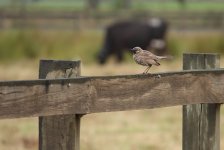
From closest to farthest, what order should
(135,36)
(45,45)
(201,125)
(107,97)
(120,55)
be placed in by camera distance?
(107,97) < (201,125) < (45,45) < (120,55) < (135,36)

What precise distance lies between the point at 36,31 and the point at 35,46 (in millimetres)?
1487

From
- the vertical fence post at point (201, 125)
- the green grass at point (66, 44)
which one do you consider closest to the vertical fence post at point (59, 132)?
the vertical fence post at point (201, 125)

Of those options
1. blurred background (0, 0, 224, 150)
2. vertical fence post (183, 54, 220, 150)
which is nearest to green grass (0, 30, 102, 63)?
blurred background (0, 0, 224, 150)

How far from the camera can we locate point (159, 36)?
26.1 metres

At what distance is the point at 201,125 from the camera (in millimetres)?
4770

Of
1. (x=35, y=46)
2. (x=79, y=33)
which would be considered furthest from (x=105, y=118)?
(x=79, y=33)

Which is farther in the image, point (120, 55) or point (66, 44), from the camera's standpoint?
point (120, 55)

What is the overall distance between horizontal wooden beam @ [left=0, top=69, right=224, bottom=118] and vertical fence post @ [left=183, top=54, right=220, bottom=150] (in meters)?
0.09

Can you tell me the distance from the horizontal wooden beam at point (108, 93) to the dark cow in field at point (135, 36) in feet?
66.9

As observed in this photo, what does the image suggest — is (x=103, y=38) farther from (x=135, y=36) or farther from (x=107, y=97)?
(x=107, y=97)

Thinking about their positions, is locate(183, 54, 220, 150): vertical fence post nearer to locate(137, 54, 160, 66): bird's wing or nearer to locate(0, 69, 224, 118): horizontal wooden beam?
locate(0, 69, 224, 118): horizontal wooden beam

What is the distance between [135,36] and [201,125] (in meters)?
21.9

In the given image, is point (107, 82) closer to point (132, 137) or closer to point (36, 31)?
point (132, 137)

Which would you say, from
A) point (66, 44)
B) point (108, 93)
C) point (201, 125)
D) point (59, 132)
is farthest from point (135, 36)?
point (59, 132)
